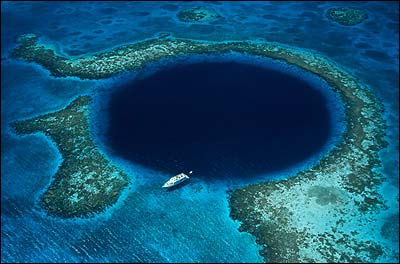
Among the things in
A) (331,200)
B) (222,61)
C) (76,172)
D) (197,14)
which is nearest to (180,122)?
(76,172)

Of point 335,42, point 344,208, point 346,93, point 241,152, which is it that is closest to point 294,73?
point 346,93

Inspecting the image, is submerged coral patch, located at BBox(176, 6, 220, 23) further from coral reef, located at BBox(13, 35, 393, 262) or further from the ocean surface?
coral reef, located at BBox(13, 35, 393, 262)

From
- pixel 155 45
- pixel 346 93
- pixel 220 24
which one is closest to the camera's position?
pixel 346 93

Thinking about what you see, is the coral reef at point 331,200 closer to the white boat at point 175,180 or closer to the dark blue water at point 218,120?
the dark blue water at point 218,120

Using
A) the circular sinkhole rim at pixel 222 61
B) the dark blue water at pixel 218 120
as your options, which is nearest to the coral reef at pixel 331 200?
the circular sinkhole rim at pixel 222 61

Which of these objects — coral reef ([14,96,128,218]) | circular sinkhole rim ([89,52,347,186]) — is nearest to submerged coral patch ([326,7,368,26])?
circular sinkhole rim ([89,52,347,186])

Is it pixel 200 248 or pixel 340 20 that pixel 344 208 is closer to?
pixel 200 248

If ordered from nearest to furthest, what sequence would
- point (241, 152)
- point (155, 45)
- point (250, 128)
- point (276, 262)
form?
point (276, 262)
point (241, 152)
point (250, 128)
point (155, 45)
